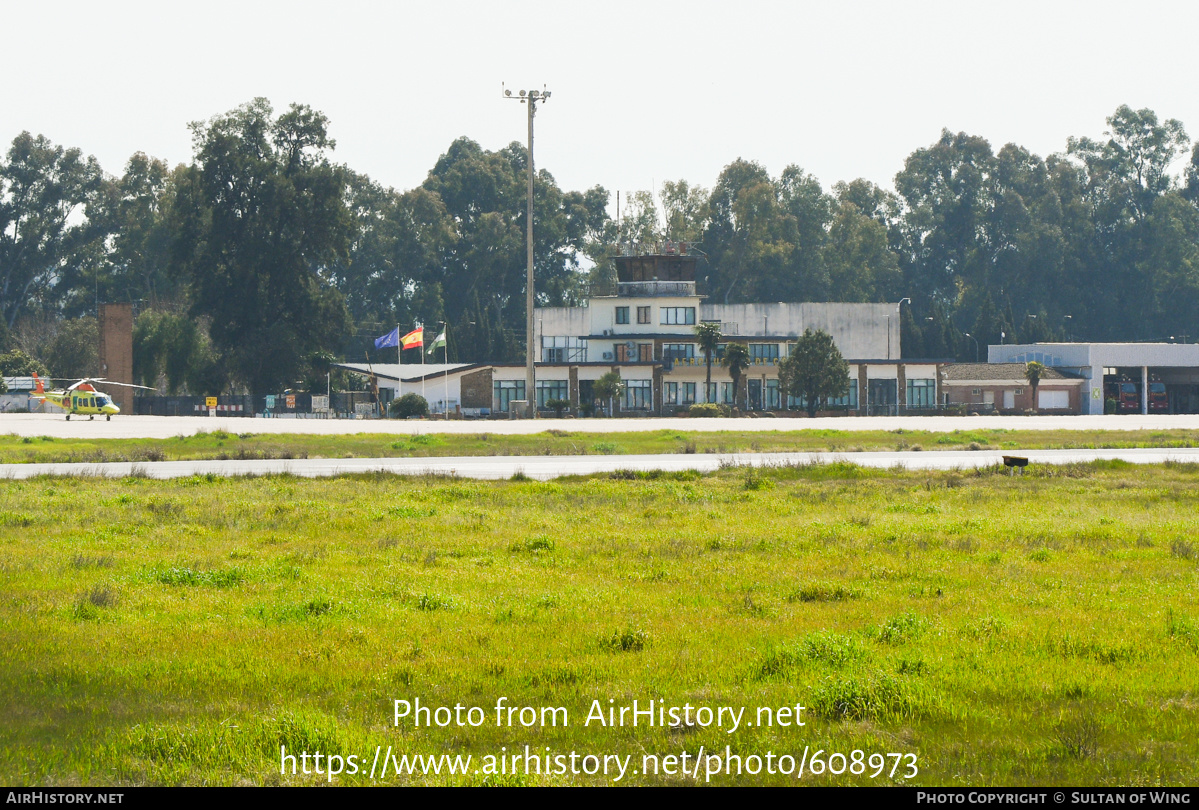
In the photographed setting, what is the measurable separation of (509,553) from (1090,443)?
43626 mm

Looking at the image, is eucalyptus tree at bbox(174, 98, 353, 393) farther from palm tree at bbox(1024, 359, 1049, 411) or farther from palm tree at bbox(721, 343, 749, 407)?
palm tree at bbox(1024, 359, 1049, 411)

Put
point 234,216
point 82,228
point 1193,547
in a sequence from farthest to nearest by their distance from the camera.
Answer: point 82,228 → point 234,216 → point 1193,547

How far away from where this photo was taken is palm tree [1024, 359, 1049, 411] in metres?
106

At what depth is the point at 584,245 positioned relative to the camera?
15550cm

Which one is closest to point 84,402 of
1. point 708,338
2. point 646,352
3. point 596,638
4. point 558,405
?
point 558,405

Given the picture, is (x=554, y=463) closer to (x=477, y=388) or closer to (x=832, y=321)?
(x=477, y=388)

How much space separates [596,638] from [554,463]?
30901 millimetres

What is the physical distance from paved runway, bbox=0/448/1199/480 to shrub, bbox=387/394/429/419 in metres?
42.9

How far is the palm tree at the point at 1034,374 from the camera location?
106375mm

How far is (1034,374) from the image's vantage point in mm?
106312

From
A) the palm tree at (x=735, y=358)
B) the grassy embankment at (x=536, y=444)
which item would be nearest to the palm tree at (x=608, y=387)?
the palm tree at (x=735, y=358)

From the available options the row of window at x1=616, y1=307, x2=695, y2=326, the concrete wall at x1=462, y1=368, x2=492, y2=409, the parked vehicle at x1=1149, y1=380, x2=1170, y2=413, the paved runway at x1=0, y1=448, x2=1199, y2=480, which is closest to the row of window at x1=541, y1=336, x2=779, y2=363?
the row of window at x1=616, y1=307, x2=695, y2=326

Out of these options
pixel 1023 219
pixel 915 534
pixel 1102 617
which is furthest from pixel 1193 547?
pixel 1023 219
